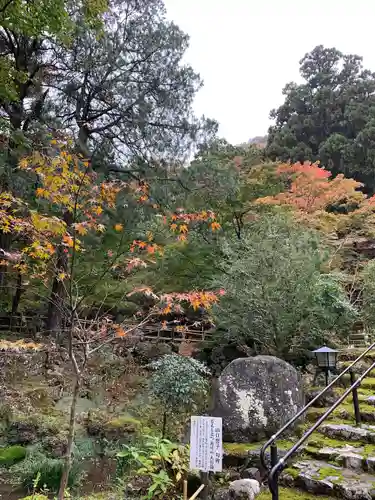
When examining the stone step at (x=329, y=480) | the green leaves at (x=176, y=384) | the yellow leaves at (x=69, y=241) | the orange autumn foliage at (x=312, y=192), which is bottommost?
the stone step at (x=329, y=480)

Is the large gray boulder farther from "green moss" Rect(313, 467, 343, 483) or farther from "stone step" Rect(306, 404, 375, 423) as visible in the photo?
"green moss" Rect(313, 467, 343, 483)

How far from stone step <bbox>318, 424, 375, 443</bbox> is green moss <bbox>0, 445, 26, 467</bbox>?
448cm

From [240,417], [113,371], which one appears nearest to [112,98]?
[113,371]

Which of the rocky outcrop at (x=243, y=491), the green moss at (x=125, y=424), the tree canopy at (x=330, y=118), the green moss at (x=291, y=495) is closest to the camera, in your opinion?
the green moss at (x=291, y=495)

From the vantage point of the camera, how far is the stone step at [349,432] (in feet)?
14.1

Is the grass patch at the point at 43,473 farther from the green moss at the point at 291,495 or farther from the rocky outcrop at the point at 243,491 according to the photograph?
the green moss at the point at 291,495

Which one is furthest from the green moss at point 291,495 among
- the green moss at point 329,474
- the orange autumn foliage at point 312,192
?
the orange autumn foliage at point 312,192

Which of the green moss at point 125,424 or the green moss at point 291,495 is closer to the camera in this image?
the green moss at point 291,495

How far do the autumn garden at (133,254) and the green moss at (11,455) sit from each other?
31mm

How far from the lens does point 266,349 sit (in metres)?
7.59

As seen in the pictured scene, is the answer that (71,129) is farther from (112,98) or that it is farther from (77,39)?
(77,39)

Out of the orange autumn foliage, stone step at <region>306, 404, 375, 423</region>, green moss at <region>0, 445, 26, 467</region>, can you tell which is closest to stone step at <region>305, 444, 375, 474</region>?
stone step at <region>306, 404, 375, 423</region>

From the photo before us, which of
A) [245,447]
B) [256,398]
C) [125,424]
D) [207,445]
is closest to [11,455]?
[125,424]

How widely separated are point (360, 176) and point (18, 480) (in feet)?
58.9
